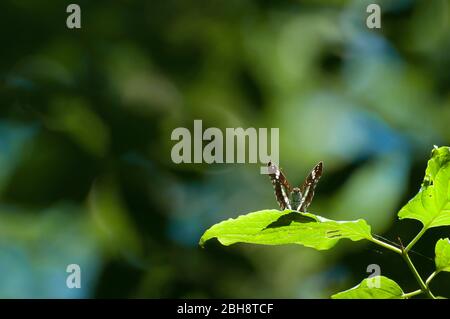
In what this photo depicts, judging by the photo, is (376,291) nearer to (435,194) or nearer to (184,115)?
(435,194)

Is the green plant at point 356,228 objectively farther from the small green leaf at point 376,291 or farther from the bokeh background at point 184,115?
the bokeh background at point 184,115

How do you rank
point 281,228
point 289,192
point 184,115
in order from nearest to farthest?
point 281,228 → point 289,192 → point 184,115

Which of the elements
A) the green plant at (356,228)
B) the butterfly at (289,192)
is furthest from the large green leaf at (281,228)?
the butterfly at (289,192)

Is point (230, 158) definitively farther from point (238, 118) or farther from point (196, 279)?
point (196, 279)

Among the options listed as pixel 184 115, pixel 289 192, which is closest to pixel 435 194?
pixel 289 192
